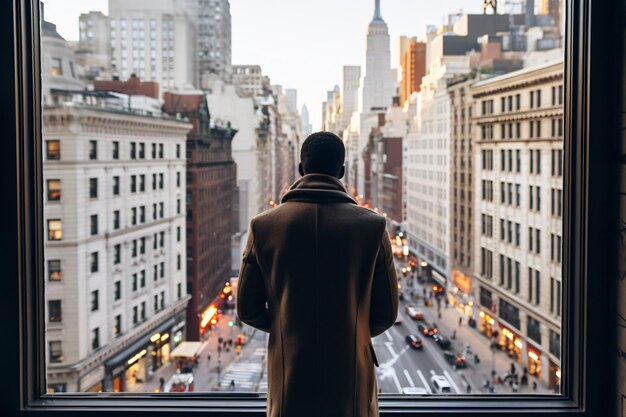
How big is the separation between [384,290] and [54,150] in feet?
56.0

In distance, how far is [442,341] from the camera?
15.0 metres

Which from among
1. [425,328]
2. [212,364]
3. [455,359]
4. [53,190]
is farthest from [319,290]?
[455,359]

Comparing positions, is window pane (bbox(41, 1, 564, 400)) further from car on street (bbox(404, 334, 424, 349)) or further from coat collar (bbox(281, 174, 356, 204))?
coat collar (bbox(281, 174, 356, 204))

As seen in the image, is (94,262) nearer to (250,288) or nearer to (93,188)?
(93,188)

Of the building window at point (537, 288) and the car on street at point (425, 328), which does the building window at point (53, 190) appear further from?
the building window at point (537, 288)

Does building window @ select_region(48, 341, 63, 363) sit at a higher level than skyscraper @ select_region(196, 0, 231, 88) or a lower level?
lower

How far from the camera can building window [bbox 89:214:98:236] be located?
18016mm

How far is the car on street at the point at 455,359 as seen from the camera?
15.1m

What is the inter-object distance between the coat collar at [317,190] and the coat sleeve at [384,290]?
0.71 ft

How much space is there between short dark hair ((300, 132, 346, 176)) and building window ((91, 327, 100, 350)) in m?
18.1

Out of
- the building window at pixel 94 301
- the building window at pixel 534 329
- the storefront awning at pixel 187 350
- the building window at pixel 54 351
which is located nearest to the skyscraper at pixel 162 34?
the building window at pixel 94 301

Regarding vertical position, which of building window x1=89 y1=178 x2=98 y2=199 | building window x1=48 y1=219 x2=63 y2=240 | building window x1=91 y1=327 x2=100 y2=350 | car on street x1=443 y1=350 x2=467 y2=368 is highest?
building window x1=89 y1=178 x2=98 y2=199

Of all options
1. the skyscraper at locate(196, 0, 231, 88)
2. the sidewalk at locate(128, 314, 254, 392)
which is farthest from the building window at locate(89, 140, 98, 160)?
the skyscraper at locate(196, 0, 231, 88)

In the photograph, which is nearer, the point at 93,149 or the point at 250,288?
the point at 250,288
